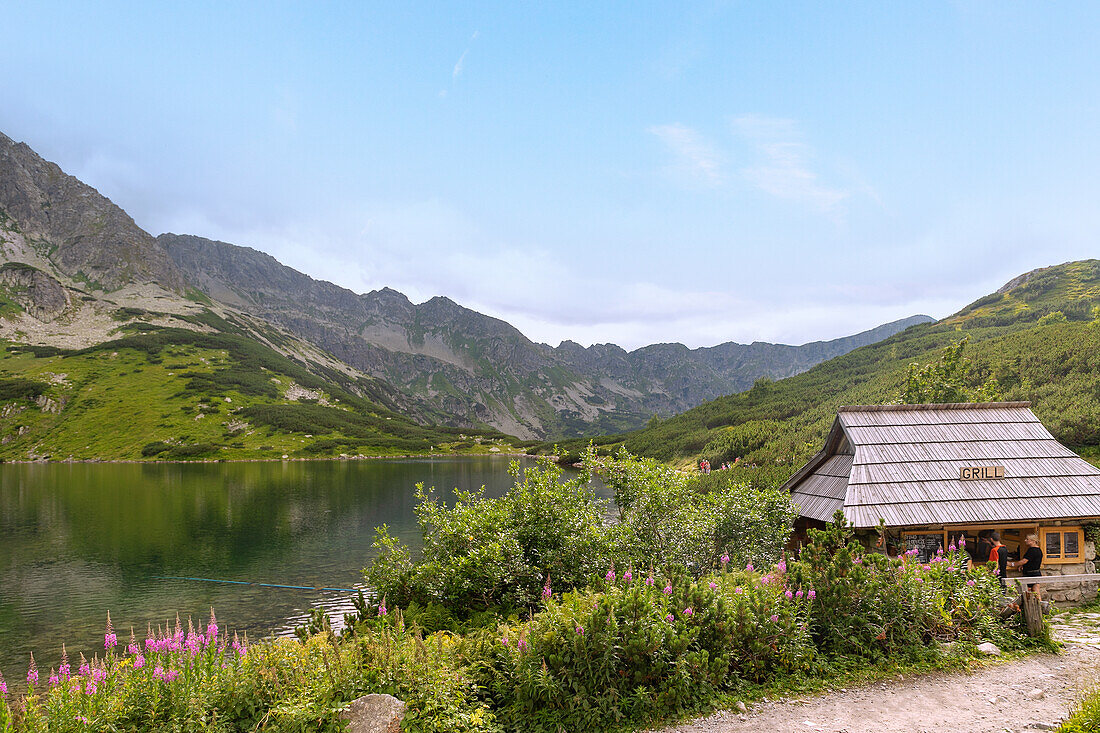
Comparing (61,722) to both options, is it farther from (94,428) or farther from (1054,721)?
(94,428)

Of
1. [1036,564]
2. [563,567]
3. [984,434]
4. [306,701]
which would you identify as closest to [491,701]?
[306,701]

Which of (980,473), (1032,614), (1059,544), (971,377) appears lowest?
(1032,614)

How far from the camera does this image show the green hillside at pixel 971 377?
50988 mm

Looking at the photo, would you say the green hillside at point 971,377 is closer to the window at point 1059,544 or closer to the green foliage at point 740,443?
the green foliage at point 740,443

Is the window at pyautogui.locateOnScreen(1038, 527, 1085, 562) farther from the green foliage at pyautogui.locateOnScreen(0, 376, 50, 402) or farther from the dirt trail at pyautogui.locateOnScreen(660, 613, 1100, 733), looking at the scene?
the green foliage at pyautogui.locateOnScreen(0, 376, 50, 402)

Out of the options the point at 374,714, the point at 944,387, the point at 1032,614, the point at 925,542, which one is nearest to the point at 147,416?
the point at 374,714

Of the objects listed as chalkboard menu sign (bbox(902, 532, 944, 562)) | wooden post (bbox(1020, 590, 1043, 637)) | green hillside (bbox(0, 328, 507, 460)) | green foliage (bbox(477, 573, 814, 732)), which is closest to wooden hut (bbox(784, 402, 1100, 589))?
chalkboard menu sign (bbox(902, 532, 944, 562))

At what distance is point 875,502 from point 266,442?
169m

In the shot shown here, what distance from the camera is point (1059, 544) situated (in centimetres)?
1853

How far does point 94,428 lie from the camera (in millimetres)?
144000

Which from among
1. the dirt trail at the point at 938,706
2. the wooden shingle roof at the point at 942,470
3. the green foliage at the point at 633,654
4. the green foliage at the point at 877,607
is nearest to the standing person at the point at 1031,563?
the wooden shingle roof at the point at 942,470

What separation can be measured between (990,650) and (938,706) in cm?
387

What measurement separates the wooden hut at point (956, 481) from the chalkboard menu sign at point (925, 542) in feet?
0.12

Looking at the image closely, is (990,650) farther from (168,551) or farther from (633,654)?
(168,551)
